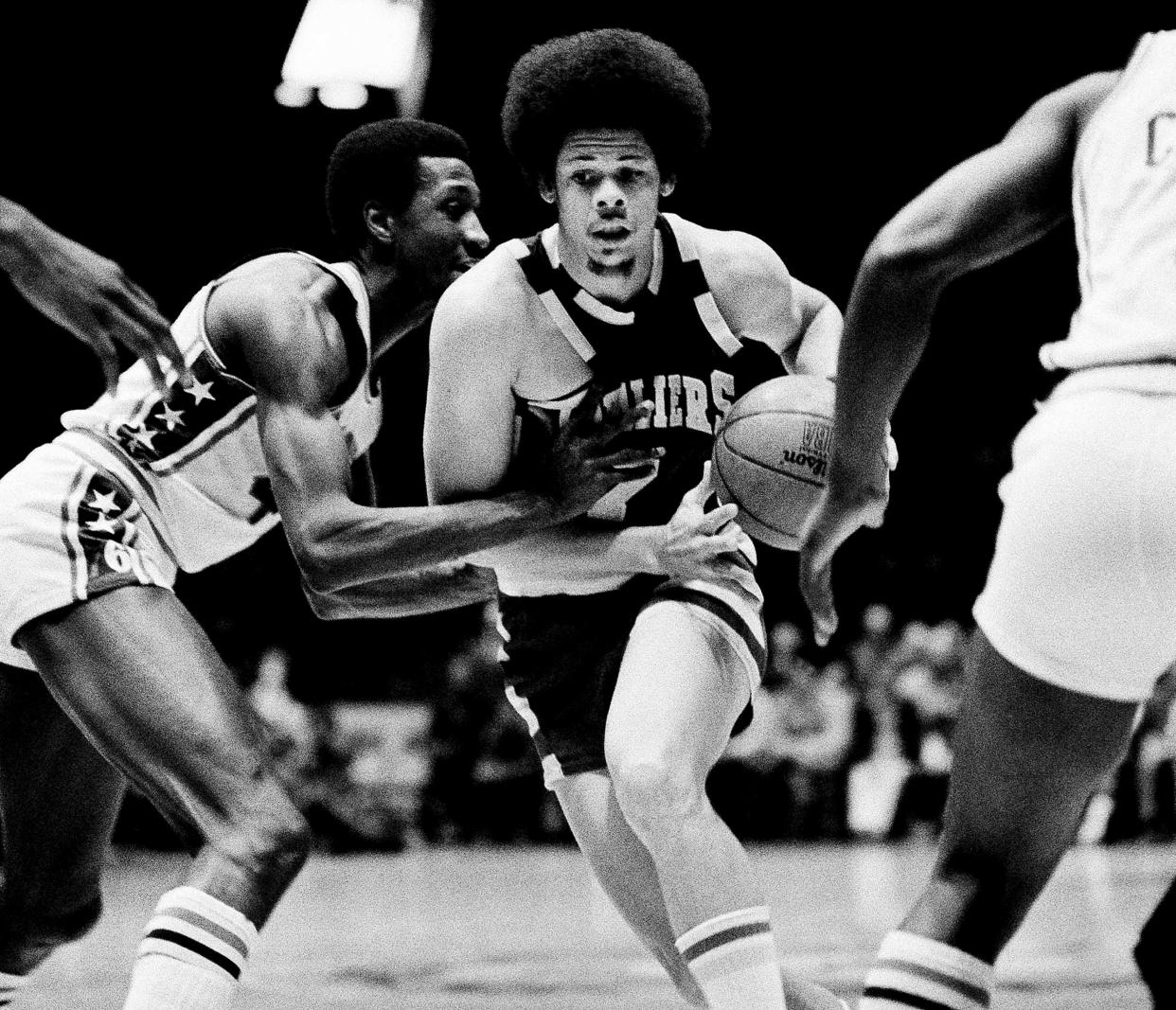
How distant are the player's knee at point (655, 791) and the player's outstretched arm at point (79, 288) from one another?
111 centimetres

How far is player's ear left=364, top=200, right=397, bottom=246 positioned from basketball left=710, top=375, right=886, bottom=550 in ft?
2.97

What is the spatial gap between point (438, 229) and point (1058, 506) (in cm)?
212

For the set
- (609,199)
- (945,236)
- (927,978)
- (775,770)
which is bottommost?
(775,770)

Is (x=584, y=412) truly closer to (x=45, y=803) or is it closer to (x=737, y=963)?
(x=737, y=963)

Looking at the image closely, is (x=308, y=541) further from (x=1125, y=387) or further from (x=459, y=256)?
(x=1125, y=387)

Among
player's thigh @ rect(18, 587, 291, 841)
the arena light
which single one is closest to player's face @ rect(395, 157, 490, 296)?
player's thigh @ rect(18, 587, 291, 841)

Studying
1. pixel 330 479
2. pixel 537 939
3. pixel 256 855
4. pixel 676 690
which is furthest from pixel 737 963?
pixel 537 939

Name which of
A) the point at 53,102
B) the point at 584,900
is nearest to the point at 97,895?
the point at 584,900

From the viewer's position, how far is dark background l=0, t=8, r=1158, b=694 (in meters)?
11.5

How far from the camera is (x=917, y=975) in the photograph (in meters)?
2.31

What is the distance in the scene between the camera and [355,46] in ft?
32.2

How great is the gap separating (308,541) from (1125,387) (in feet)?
5.78

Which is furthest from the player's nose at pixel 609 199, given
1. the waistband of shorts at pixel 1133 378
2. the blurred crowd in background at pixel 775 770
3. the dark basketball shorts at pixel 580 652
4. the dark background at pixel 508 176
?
the blurred crowd in background at pixel 775 770

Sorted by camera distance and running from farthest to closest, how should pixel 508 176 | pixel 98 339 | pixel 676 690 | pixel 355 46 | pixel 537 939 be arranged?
pixel 508 176, pixel 355 46, pixel 537 939, pixel 676 690, pixel 98 339
